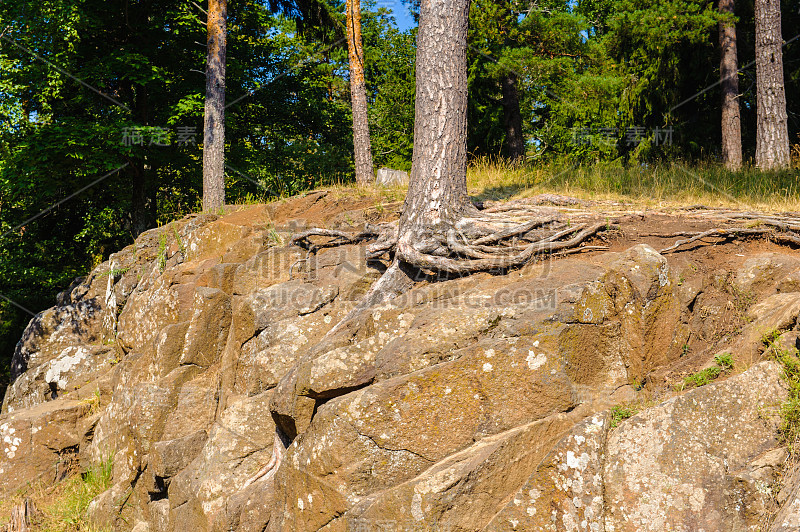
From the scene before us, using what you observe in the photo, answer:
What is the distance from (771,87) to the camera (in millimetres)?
11984

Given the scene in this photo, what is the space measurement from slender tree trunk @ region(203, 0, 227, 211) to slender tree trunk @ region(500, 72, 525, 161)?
8.48 meters

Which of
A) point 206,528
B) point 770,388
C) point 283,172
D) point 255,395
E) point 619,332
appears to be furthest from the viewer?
point 283,172

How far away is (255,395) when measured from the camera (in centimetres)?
672

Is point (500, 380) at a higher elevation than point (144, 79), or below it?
below

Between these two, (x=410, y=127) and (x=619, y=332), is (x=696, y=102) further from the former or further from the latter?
(x=619, y=332)

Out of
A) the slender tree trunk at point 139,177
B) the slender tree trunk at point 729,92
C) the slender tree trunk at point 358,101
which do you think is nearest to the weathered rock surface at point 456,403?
the slender tree trunk at point 358,101

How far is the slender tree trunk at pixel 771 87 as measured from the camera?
1188cm

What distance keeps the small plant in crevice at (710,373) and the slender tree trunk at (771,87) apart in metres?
9.07

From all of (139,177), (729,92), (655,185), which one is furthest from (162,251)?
(729,92)

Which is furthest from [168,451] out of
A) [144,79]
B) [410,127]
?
[410,127]

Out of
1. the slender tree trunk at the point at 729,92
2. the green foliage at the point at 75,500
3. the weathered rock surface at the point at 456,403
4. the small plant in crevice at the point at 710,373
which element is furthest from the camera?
the slender tree trunk at the point at 729,92

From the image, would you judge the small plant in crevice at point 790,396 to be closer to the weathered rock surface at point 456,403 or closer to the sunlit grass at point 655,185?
the weathered rock surface at point 456,403

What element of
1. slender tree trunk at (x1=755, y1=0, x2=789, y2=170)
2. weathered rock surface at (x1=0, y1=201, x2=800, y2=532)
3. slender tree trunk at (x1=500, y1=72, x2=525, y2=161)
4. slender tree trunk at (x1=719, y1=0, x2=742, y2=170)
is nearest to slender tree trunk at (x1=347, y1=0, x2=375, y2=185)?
weathered rock surface at (x1=0, y1=201, x2=800, y2=532)

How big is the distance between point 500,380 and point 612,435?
37.3 inches
